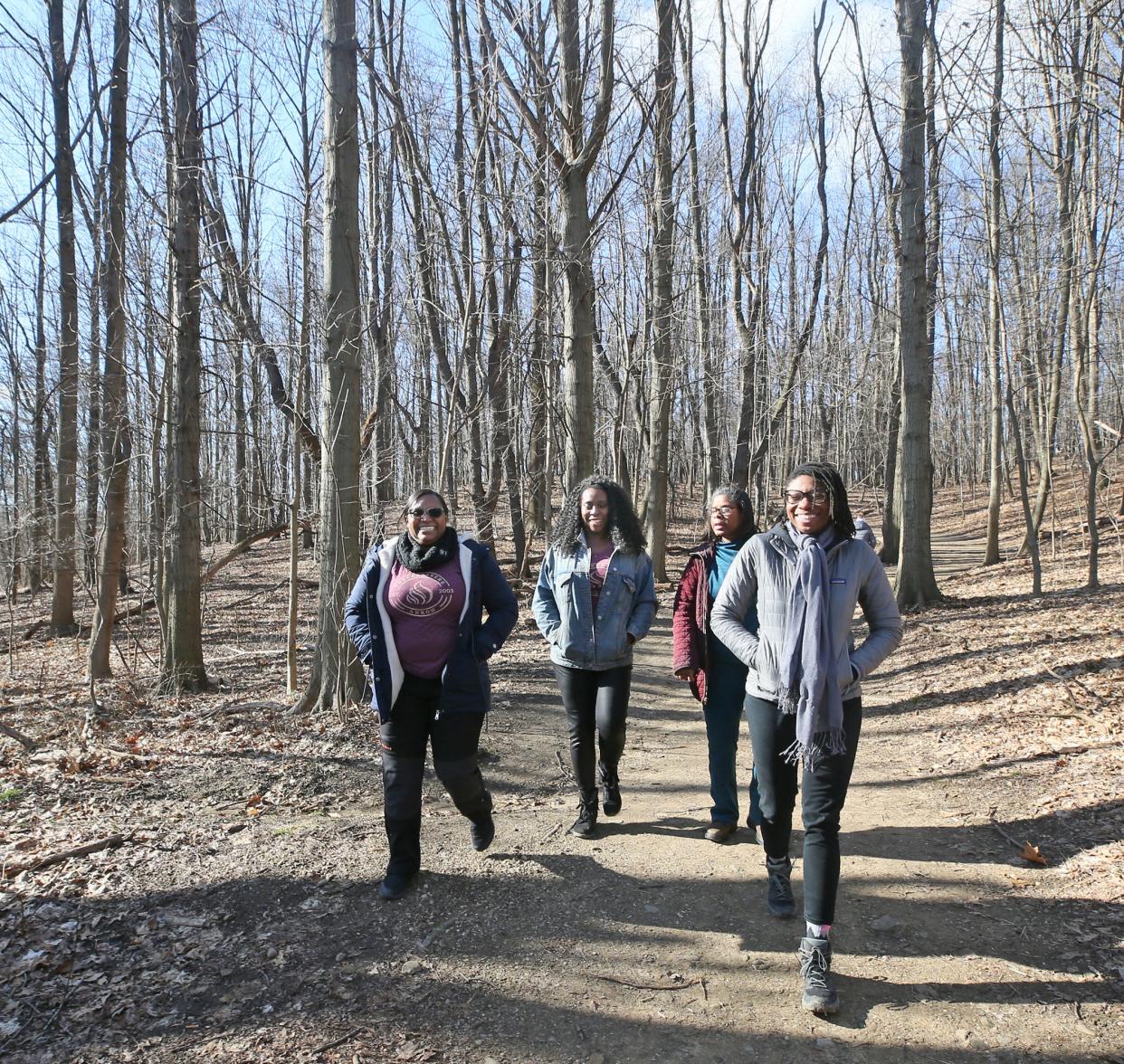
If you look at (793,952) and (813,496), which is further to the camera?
(793,952)

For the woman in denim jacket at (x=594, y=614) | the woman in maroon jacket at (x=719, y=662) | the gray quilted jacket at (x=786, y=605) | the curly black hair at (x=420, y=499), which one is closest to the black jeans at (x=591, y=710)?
the woman in denim jacket at (x=594, y=614)

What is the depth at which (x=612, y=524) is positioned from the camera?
4.37 metres

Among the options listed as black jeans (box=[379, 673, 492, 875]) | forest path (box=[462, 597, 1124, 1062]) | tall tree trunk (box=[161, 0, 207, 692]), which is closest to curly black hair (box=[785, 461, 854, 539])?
forest path (box=[462, 597, 1124, 1062])

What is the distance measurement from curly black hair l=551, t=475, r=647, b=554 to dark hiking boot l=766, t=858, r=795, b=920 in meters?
1.76

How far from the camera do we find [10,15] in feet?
23.0

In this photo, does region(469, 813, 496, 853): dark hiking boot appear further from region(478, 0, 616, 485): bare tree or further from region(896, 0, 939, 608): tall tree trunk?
region(896, 0, 939, 608): tall tree trunk

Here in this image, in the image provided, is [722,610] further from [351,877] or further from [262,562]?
[262,562]

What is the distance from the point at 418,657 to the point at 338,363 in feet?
11.4

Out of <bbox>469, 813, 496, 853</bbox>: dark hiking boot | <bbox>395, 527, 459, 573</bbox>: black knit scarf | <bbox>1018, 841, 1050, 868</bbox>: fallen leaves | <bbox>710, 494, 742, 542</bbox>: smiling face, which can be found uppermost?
<bbox>710, 494, 742, 542</bbox>: smiling face

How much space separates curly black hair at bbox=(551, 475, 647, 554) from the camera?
4324mm

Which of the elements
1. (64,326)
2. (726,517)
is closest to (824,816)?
(726,517)

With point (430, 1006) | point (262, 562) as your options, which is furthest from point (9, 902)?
point (262, 562)

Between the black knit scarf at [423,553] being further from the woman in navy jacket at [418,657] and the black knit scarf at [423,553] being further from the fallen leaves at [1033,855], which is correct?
the fallen leaves at [1033,855]

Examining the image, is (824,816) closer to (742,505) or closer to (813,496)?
(813,496)
